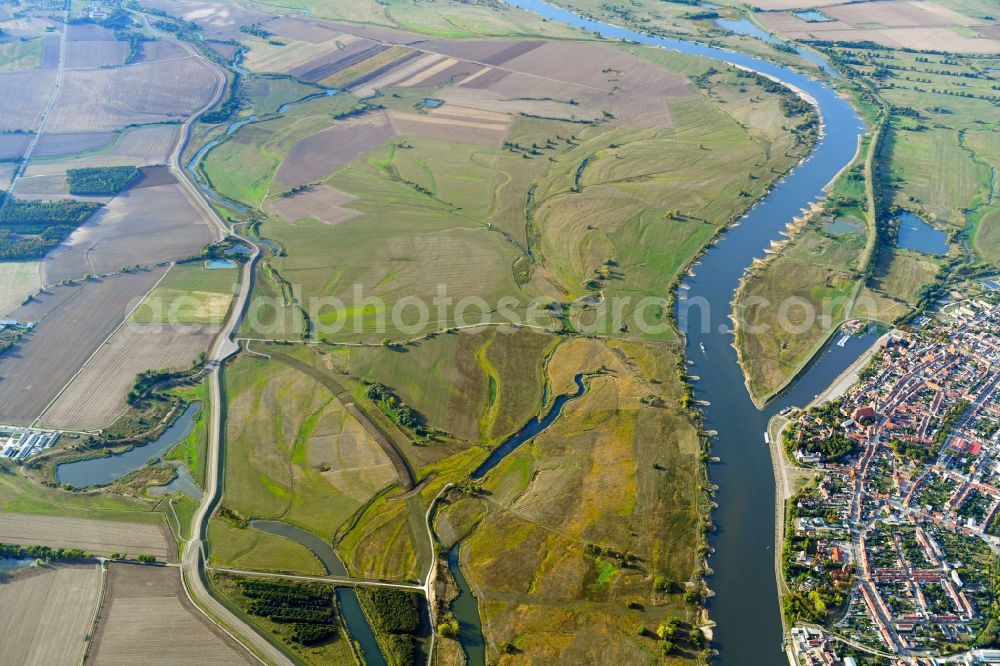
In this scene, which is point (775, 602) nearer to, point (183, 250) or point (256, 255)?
point (256, 255)

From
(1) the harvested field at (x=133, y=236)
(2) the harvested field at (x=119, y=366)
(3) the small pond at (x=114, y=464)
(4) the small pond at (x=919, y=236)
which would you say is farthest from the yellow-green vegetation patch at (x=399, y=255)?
(4) the small pond at (x=919, y=236)

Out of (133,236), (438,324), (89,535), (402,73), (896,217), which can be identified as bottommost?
(89,535)

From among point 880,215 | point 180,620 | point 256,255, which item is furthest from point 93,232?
point 880,215

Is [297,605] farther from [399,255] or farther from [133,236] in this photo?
[133,236]

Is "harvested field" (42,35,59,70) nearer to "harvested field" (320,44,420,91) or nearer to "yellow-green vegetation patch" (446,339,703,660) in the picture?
"harvested field" (320,44,420,91)

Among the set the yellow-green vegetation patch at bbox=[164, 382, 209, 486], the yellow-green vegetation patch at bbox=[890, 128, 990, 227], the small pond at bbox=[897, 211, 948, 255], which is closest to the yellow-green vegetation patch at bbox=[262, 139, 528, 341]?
the yellow-green vegetation patch at bbox=[164, 382, 209, 486]

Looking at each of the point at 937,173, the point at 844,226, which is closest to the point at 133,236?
the point at 844,226
